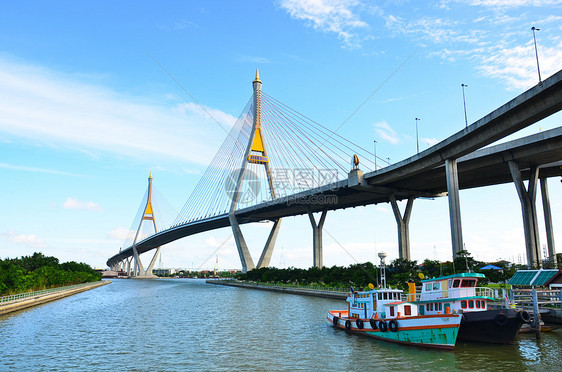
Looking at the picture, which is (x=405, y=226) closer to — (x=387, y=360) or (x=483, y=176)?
(x=483, y=176)

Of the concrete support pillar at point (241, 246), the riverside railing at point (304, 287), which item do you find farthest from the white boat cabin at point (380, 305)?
the concrete support pillar at point (241, 246)

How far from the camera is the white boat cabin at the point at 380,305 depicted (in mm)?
27000

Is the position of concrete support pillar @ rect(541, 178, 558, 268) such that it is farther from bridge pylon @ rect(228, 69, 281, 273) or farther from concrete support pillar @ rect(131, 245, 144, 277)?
concrete support pillar @ rect(131, 245, 144, 277)

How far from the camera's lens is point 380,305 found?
28219 mm

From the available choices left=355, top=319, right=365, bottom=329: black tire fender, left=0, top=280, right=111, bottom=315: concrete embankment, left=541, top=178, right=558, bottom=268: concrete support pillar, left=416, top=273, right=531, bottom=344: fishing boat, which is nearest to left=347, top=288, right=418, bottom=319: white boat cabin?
left=355, top=319, right=365, bottom=329: black tire fender

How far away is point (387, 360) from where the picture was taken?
2134 cm

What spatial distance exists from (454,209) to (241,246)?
52023mm

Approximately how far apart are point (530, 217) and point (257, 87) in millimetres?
53589

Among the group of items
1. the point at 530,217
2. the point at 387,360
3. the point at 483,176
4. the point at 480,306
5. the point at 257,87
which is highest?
the point at 257,87

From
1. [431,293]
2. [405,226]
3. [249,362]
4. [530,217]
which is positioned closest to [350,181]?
[405,226]

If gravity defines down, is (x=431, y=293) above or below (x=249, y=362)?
above

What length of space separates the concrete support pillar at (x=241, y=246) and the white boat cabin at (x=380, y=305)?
195 feet

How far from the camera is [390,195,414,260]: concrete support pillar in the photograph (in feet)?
228

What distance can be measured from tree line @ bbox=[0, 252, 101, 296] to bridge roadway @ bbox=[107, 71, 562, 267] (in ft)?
119
